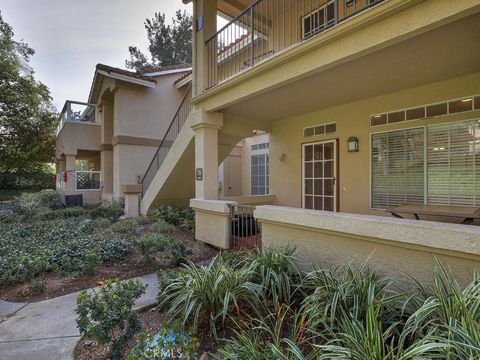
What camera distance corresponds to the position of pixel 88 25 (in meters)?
11.6

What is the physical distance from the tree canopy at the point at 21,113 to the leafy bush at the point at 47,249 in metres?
17.8

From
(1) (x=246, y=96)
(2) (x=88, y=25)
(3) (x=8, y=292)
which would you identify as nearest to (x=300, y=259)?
(1) (x=246, y=96)

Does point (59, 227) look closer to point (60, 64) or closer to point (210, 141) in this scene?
point (210, 141)

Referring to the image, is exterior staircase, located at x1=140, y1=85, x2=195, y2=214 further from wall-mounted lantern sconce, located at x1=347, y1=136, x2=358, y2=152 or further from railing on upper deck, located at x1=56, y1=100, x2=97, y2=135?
railing on upper deck, located at x1=56, y1=100, x2=97, y2=135

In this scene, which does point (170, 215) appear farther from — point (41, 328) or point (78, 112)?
point (78, 112)

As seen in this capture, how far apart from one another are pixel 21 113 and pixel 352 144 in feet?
82.3

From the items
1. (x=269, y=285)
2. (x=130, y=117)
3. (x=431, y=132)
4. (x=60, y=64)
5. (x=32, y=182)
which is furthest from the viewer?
(x=32, y=182)

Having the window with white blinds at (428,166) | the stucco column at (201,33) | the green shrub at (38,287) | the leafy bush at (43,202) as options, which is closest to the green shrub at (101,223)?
the green shrub at (38,287)

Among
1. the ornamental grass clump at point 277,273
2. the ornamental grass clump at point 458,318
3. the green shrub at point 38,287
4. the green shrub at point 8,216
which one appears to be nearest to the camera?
the ornamental grass clump at point 458,318

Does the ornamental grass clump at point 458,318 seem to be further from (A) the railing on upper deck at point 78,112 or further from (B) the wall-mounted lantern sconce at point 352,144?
(A) the railing on upper deck at point 78,112

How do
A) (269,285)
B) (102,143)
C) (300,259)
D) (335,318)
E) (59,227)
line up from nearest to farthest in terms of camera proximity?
1. (335,318)
2. (269,285)
3. (300,259)
4. (59,227)
5. (102,143)

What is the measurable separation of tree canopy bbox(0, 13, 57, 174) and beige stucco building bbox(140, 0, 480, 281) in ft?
63.6

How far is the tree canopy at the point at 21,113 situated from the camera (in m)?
19.5

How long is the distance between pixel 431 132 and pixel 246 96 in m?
3.56
